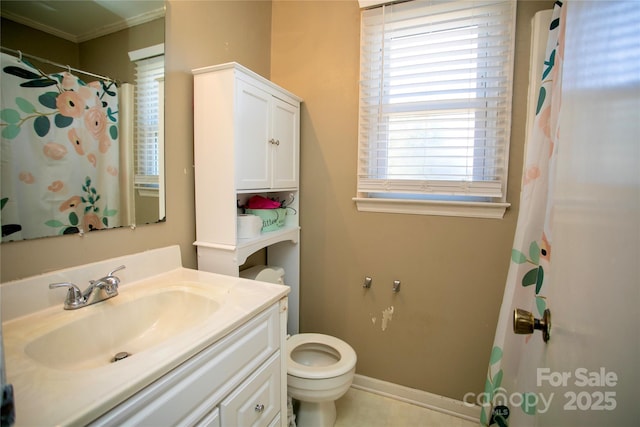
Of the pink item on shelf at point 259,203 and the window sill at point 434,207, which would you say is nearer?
the window sill at point 434,207

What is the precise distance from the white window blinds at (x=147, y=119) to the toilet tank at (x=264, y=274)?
687 mm

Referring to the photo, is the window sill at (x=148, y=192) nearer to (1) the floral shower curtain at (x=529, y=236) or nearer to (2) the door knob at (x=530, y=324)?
(2) the door knob at (x=530, y=324)

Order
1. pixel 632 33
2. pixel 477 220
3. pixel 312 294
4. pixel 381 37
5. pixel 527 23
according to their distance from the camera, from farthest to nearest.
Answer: pixel 312 294 → pixel 381 37 → pixel 477 220 → pixel 527 23 → pixel 632 33

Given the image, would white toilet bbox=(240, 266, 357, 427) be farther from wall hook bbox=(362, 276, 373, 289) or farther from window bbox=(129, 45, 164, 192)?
window bbox=(129, 45, 164, 192)

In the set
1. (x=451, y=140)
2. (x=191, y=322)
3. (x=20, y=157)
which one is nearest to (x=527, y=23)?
(x=451, y=140)

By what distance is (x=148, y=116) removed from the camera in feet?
3.98

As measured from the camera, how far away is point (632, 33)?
0.35 metres

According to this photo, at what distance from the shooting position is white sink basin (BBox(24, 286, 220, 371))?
2.70 ft

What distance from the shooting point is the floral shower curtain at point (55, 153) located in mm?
849

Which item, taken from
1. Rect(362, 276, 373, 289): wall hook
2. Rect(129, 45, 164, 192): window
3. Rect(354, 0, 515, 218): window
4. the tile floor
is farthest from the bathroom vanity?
Rect(354, 0, 515, 218): window

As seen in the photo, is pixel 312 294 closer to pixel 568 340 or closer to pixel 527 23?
pixel 568 340

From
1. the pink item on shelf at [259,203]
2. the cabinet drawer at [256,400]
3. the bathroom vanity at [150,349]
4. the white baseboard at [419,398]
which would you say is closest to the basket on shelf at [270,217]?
the pink item on shelf at [259,203]

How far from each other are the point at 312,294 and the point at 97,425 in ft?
4.81

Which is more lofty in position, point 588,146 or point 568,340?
point 588,146
